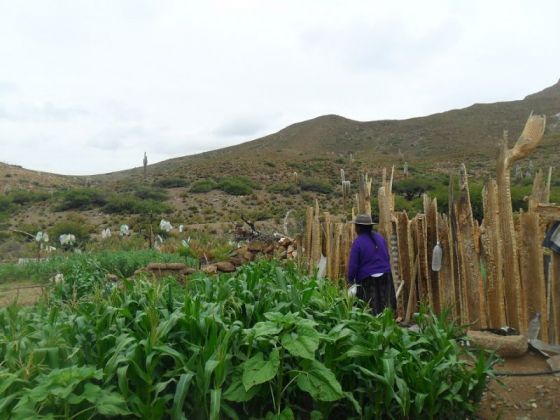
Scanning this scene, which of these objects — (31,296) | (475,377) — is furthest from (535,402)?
(31,296)

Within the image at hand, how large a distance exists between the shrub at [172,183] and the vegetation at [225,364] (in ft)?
128

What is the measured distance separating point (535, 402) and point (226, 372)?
2.39m

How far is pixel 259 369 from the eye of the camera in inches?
112

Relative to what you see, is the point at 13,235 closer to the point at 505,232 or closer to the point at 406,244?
the point at 406,244

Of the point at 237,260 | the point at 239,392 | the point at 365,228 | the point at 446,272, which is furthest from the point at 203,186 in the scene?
the point at 239,392

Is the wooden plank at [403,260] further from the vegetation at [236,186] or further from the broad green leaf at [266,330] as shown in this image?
the vegetation at [236,186]

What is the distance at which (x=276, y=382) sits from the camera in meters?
3.06

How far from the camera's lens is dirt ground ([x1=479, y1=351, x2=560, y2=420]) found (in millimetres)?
3590

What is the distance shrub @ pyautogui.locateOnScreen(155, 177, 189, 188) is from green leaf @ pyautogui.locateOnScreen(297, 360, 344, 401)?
39.8 m

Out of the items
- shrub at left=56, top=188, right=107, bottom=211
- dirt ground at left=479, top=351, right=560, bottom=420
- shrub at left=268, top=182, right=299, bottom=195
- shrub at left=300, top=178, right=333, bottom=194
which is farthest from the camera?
shrub at left=300, top=178, right=333, bottom=194

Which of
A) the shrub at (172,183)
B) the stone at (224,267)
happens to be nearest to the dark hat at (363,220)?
the stone at (224,267)

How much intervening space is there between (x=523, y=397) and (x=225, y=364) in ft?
7.85

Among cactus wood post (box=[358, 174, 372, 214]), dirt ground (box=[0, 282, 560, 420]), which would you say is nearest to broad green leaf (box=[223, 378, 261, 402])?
dirt ground (box=[0, 282, 560, 420])

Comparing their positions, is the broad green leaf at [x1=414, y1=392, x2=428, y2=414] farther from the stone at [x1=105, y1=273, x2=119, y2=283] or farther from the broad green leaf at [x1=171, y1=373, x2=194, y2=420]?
the stone at [x1=105, y1=273, x2=119, y2=283]
